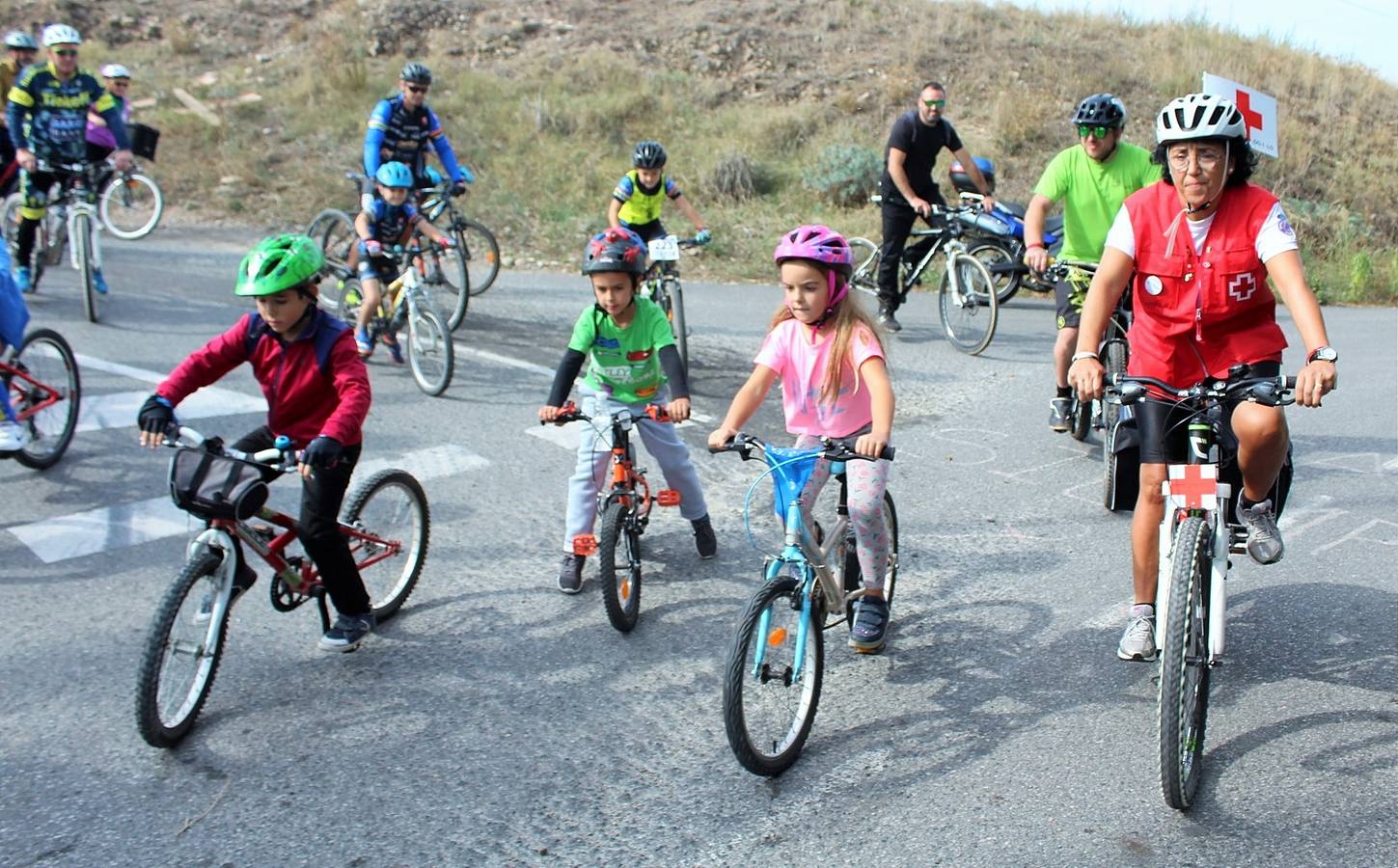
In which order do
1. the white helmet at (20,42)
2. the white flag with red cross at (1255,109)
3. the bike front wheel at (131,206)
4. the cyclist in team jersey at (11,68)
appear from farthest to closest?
the bike front wheel at (131,206), the white helmet at (20,42), the cyclist in team jersey at (11,68), the white flag with red cross at (1255,109)

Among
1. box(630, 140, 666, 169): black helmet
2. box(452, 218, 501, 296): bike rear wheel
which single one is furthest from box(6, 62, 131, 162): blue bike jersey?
box(630, 140, 666, 169): black helmet

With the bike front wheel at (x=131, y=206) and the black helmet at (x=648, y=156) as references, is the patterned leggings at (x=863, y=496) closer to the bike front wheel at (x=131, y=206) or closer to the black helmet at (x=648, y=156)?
the black helmet at (x=648, y=156)

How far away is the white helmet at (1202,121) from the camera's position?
4078mm

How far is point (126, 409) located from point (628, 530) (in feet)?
15.2

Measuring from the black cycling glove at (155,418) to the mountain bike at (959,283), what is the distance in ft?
22.8

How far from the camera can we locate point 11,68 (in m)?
11.9

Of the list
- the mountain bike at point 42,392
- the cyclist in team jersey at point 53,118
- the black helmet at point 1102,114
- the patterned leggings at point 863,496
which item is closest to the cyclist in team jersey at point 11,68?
the cyclist in team jersey at point 53,118

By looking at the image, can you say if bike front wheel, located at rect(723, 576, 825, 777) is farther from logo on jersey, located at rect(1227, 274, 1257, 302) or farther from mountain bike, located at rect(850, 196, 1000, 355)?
mountain bike, located at rect(850, 196, 1000, 355)

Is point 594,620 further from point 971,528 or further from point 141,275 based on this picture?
point 141,275

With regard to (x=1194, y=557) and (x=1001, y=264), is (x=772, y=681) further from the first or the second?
(x=1001, y=264)

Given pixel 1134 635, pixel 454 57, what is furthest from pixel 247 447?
pixel 454 57

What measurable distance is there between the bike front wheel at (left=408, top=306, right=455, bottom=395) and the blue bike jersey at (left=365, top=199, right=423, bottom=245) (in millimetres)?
881

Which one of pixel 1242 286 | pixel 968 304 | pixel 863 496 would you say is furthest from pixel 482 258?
pixel 1242 286

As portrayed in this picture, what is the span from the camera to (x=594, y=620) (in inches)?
214
